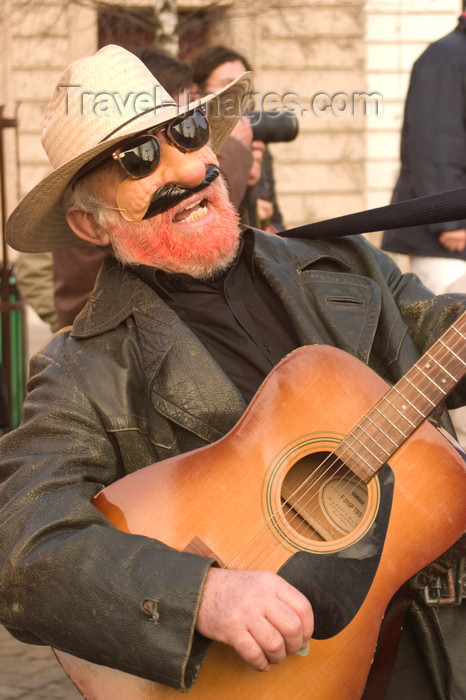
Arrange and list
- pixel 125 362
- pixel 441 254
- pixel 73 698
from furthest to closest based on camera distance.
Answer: pixel 441 254 → pixel 73 698 → pixel 125 362

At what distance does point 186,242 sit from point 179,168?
18 centimetres

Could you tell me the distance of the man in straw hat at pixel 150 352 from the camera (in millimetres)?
1986

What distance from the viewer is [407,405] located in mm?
2062

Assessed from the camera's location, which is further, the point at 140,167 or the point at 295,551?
the point at 140,167

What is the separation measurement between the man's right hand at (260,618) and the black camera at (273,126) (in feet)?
9.70

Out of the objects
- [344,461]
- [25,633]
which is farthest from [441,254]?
[25,633]

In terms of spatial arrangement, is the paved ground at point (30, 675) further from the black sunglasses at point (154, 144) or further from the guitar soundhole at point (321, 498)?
the black sunglasses at point (154, 144)

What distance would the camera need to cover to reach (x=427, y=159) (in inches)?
185

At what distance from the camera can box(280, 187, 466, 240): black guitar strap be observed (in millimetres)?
2416

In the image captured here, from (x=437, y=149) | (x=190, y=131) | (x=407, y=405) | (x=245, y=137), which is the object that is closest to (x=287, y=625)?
(x=407, y=405)

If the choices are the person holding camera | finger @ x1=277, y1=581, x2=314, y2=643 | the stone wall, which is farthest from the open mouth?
the stone wall

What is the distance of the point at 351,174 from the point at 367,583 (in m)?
11.7

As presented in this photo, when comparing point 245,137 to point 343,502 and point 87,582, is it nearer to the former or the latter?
point 343,502

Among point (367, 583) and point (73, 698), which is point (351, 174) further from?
point (367, 583)
